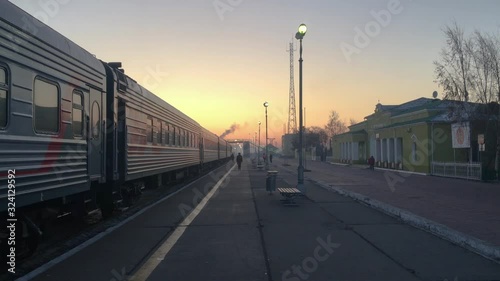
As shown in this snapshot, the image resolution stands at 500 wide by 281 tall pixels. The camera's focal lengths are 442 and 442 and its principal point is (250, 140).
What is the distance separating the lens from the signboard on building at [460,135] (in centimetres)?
2587

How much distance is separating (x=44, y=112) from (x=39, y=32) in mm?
1256

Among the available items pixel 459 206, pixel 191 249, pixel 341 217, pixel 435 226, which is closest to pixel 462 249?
pixel 435 226

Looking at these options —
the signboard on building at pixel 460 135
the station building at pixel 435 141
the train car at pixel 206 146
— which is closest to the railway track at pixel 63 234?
the train car at pixel 206 146

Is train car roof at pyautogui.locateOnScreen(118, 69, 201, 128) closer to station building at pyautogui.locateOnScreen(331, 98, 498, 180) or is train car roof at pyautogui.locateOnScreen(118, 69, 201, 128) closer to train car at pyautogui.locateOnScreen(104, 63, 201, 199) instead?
train car at pyautogui.locateOnScreen(104, 63, 201, 199)

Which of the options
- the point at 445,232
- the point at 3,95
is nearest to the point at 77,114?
the point at 3,95

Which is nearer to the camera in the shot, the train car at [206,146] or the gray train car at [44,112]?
the gray train car at [44,112]

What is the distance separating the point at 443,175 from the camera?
90.5 ft

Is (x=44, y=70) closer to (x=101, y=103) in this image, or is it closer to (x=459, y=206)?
(x=101, y=103)

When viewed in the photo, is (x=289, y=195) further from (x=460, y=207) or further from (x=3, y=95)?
(x=3, y=95)

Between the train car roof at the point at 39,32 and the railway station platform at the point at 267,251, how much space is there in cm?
356

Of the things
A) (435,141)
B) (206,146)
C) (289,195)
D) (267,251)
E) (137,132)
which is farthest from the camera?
(206,146)

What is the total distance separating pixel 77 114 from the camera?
828cm

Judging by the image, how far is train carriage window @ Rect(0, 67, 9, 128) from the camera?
18.7 feet

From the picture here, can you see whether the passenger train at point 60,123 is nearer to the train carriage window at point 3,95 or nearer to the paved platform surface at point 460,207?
the train carriage window at point 3,95
